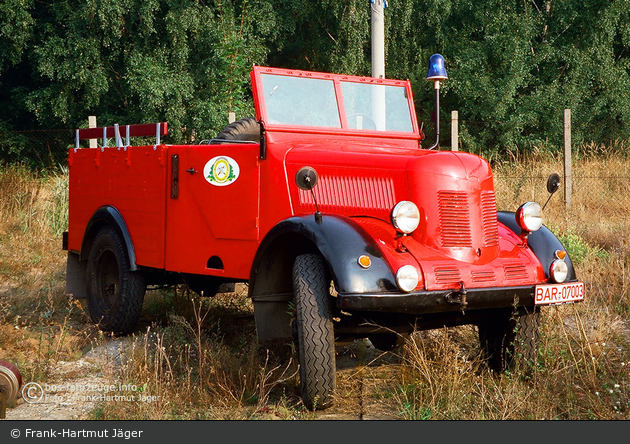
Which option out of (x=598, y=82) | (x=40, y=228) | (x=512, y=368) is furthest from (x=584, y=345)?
(x=598, y=82)

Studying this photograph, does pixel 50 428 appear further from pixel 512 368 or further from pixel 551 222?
pixel 551 222

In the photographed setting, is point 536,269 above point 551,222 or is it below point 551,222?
above

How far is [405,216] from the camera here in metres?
4.18

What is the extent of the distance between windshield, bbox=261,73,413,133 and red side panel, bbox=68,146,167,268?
1042 mm

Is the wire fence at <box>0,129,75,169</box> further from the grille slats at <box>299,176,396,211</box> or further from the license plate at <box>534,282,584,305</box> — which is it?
the license plate at <box>534,282,584,305</box>

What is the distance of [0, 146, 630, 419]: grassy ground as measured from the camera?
4.18m

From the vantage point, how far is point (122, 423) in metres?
3.74

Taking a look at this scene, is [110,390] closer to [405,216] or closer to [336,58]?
[405,216]

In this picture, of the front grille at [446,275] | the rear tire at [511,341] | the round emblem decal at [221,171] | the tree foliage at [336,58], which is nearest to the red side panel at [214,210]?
the round emblem decal at [221,171]

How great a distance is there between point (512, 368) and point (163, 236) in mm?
2810

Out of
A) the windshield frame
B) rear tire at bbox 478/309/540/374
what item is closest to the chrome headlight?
rear tire at bbox 478/309/540/374

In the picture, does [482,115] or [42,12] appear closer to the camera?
[482,115]

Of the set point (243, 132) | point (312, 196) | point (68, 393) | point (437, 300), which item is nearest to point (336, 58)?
point (243, 132)

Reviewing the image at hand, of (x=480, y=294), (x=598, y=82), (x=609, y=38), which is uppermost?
(x=609, y=38)
